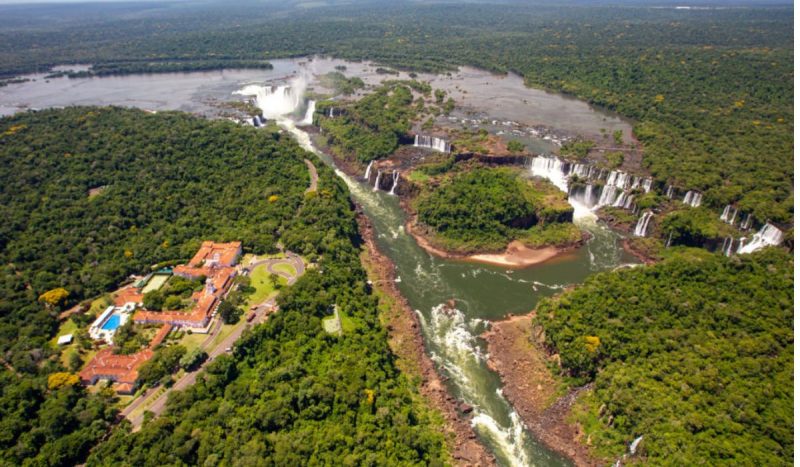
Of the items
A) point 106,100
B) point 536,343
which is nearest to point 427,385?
point 536,343

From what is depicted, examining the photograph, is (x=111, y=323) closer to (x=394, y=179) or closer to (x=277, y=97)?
(x=394, y=179)

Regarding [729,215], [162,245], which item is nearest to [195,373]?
[162,245]

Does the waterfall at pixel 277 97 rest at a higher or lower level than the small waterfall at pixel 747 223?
higher

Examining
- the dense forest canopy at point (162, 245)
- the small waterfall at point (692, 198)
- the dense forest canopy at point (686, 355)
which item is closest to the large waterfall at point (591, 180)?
the small waterfall at point (692, 198)

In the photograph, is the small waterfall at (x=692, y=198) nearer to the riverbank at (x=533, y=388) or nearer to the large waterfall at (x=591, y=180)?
the large waterfall at (x=591, y=180)

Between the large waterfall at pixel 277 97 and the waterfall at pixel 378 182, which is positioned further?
the large waterfall at pixel 277 97

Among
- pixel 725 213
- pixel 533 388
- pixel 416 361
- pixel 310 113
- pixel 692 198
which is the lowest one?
pixel 533 388
